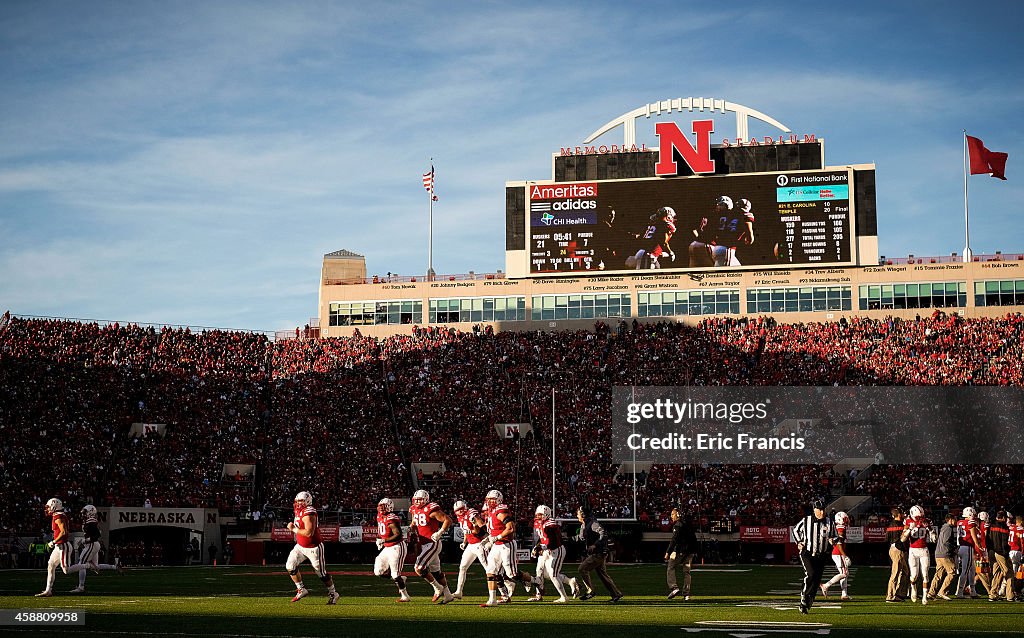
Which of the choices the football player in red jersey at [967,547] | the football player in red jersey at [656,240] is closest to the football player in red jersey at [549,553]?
the football player in red jersey at [967,547]

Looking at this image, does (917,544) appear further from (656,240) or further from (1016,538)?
(656,240)

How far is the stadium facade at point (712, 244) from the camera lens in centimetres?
5728

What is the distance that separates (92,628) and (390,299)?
51.7 m

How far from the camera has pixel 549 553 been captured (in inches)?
855

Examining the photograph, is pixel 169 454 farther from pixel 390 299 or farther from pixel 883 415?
pixel 883 415

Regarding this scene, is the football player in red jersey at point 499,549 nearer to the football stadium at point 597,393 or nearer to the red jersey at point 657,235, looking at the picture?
the football stadium at point 597,393

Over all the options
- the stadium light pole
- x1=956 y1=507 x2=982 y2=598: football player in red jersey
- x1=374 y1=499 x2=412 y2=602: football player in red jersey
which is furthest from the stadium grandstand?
x1=374 y1=499 x2=412 y2=602: football player in red jersey

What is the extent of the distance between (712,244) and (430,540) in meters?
38.9

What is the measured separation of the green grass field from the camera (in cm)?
1581

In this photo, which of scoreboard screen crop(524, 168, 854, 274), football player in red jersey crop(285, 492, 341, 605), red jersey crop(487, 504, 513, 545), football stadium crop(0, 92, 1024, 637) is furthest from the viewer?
scoreboard screen crop(524, 168, 854, 274)

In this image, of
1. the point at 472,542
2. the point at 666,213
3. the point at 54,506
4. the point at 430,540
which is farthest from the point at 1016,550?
the point at 666,213

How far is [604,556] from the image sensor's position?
2203 cm

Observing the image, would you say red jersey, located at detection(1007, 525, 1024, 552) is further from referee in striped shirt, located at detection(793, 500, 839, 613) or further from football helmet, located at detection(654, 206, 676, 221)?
football helmet, located at detection(654, 206, 676, 221)

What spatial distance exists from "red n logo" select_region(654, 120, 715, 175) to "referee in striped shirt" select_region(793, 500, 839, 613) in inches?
1579
